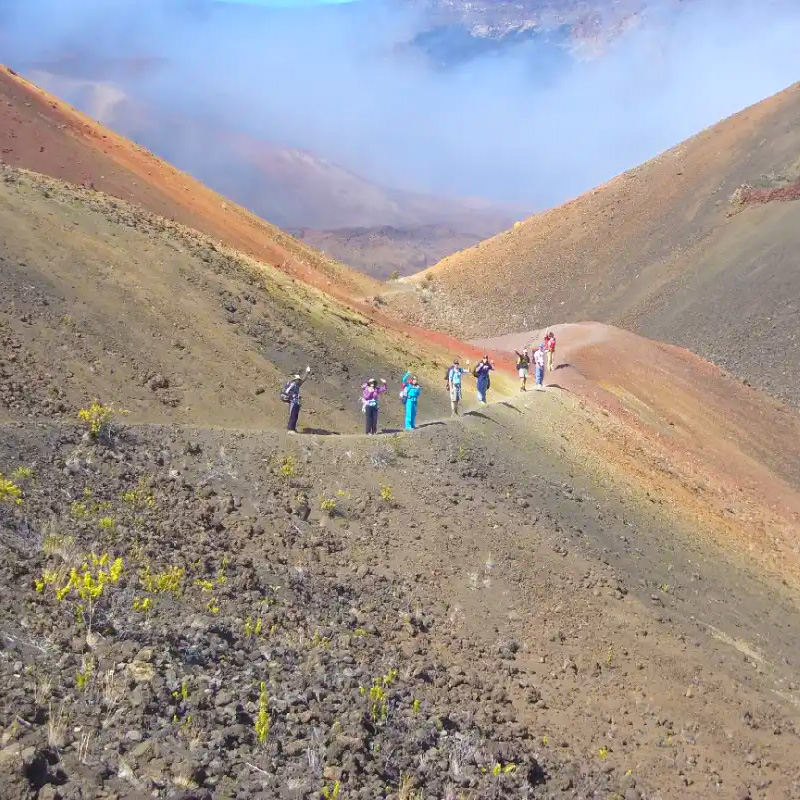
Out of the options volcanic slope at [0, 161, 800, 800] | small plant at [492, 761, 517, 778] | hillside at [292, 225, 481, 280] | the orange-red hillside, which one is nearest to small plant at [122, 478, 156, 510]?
volcanic slope at [0, 161, 800, 800]

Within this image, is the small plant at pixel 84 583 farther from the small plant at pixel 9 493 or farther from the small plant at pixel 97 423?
the small plant at pixel 97 423

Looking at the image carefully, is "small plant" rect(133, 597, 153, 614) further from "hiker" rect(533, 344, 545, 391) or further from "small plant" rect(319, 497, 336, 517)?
"hiker" rect(533, 344, 545, 391)

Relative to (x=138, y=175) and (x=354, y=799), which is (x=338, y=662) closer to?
(x=354, y=799)

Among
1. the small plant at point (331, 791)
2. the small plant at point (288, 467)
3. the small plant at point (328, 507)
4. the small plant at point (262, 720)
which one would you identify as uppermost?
the small plant at point (288, 467)

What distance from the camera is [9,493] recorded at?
21.7 feet

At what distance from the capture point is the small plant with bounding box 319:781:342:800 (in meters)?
4.56

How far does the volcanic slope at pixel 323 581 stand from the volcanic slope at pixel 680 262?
23793 millimetres

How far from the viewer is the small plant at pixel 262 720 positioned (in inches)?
190

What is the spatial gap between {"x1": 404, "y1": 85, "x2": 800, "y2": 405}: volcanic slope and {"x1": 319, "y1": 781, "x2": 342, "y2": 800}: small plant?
33.9m

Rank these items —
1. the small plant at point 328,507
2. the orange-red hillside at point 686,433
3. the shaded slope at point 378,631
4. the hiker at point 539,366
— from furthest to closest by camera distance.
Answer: the hiker at point 539,366 → the orange-red hillside at point 686,433 → the small plant at point 328,507 → the shaded slope at point 378,631

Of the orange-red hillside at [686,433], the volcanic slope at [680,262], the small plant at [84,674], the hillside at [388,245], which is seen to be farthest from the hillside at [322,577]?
the hillside at [388,245]

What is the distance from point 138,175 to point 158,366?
49.8ft

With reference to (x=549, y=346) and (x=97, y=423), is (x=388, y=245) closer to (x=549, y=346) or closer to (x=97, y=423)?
(x=549, y=346)

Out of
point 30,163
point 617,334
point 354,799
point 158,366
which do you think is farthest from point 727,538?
point 30,163
